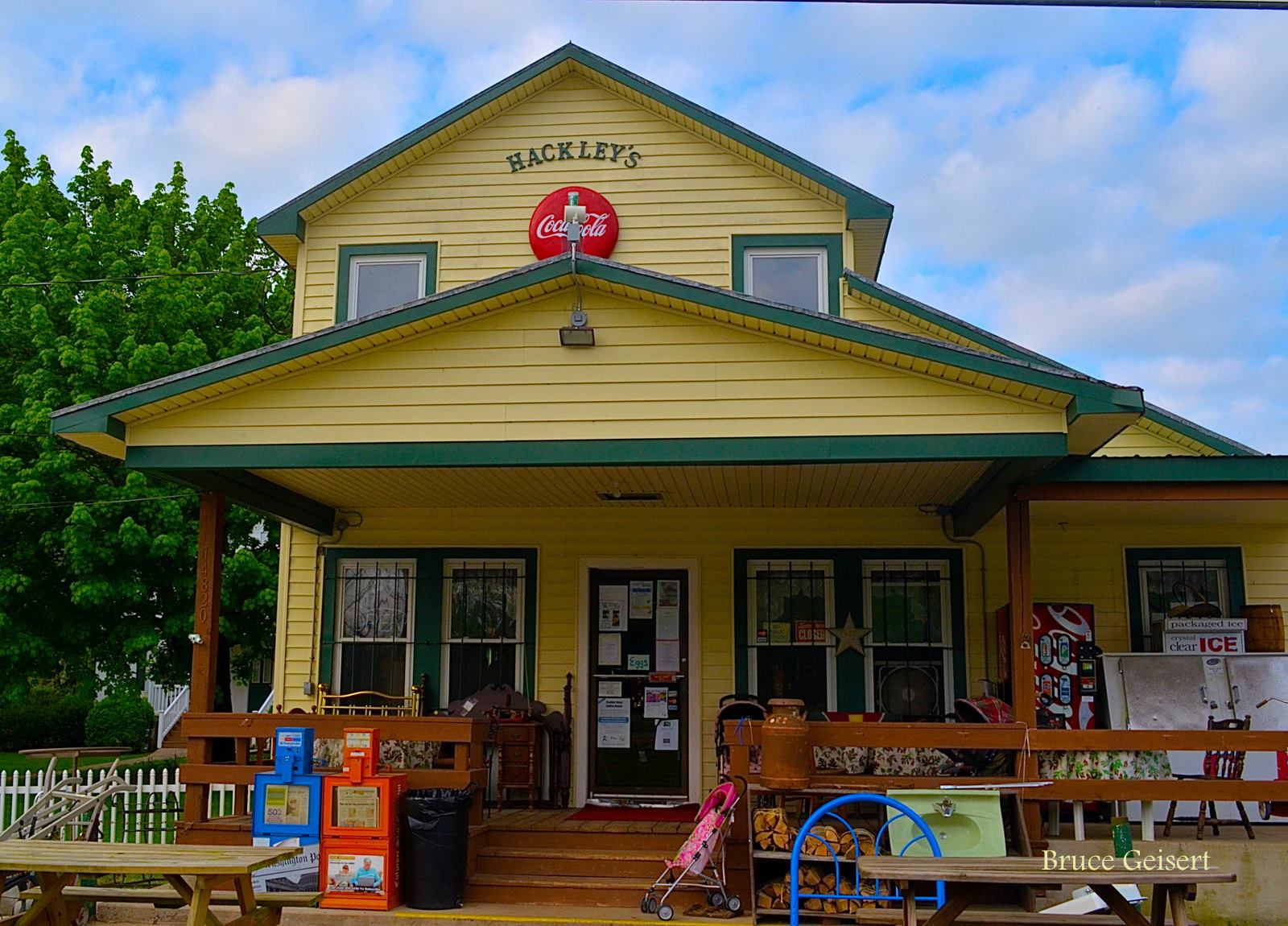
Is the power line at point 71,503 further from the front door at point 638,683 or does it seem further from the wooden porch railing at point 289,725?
the front door at point 638,683

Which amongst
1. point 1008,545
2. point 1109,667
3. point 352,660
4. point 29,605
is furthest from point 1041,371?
point 29,605

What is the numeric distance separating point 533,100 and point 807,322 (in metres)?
5.59

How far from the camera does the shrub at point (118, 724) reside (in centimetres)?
2403

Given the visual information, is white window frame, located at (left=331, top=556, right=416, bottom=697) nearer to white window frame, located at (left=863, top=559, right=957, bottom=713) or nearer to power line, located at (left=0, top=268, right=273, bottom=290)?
white window frame, located at (left=863, top=559, right=957, bottom=713)

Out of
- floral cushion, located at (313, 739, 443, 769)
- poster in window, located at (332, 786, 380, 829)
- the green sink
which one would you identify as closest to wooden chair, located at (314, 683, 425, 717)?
floral cushion, located at (313, 739, 443, 769)

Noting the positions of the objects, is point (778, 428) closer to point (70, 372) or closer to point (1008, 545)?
point (1008, 545)

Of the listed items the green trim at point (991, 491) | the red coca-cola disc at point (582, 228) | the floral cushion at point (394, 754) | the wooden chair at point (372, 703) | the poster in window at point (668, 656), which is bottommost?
the floral cushion at point (394, 754)

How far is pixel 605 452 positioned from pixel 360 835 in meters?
3.07

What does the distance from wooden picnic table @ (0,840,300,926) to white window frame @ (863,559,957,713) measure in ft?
17.9

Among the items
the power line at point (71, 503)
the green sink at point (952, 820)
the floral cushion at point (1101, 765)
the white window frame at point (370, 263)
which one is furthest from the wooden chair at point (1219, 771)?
the power line at point (71, 503)

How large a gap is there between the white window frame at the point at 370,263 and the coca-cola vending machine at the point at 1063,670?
642 centimetres

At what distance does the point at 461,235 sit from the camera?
12328 millimetres

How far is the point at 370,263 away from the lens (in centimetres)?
1245

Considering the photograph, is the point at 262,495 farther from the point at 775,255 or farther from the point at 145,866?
the point at 775,255
